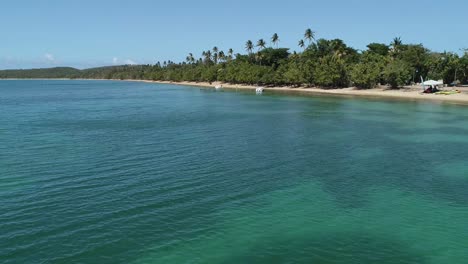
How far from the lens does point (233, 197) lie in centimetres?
2378

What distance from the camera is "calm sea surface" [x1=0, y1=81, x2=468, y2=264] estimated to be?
57.1 feet

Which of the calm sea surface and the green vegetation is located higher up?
the green vegetation

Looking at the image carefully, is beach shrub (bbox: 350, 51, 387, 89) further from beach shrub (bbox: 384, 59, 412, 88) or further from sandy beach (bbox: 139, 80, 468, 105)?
beach shrub (bbox: 384, 59, 412, 88)

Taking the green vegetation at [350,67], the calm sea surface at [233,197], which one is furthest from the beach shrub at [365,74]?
the calm sea surface at [233,197]

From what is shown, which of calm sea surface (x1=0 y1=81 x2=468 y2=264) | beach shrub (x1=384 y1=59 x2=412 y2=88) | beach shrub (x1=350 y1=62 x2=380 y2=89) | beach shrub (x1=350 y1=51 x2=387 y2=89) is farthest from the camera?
beach shrub (x1=350 y1=51 x2=387 y2=89)

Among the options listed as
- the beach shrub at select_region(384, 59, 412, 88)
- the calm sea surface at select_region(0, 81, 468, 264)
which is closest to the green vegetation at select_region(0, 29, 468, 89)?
the beach shrub at select_region(384, 59, 412, 88)

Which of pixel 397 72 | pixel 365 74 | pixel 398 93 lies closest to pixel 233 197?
pixel 398 93

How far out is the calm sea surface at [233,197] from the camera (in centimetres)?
1739

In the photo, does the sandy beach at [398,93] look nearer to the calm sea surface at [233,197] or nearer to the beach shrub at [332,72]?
the beach shrub at [332,72]

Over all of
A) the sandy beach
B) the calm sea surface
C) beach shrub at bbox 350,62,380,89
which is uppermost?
beach shrub at bbox 350,62,380,89

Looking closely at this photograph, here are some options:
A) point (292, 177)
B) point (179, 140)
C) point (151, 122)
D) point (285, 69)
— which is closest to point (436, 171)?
point (292, 177)

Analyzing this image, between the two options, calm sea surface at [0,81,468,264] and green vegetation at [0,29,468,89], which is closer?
calm sea surface at [0,81,468,264]

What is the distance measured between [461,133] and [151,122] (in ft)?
132

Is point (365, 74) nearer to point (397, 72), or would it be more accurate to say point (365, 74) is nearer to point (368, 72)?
point (368, 72)
